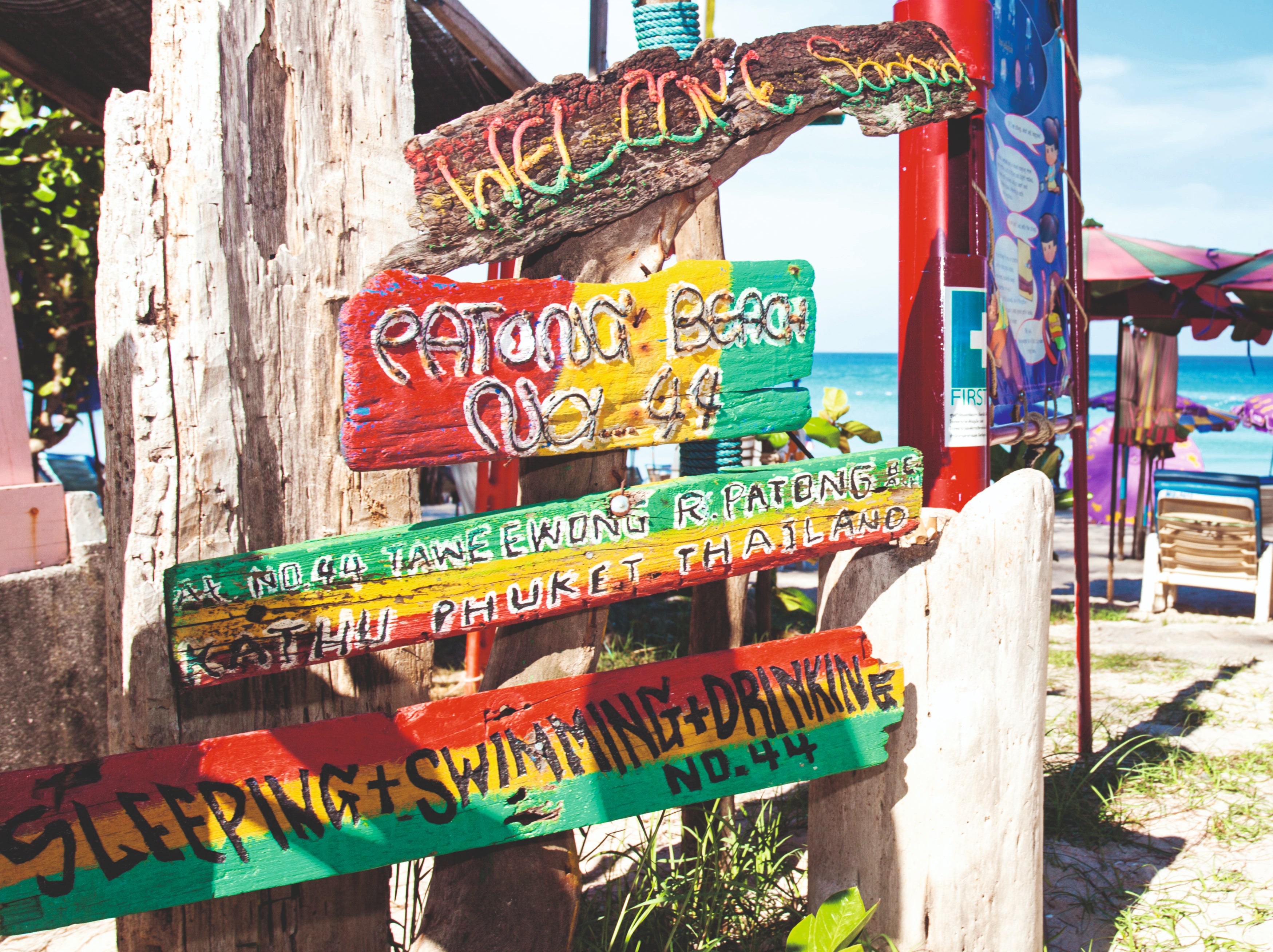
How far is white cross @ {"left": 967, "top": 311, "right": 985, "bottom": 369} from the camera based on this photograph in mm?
2322

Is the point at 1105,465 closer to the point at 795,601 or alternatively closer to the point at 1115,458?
the point at 1115,458

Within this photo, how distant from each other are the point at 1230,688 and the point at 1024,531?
3.46 meters

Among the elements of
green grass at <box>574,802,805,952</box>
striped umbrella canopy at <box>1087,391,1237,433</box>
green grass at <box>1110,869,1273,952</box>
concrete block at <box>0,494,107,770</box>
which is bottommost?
green grass at <box>1110,869,1273,952</box>

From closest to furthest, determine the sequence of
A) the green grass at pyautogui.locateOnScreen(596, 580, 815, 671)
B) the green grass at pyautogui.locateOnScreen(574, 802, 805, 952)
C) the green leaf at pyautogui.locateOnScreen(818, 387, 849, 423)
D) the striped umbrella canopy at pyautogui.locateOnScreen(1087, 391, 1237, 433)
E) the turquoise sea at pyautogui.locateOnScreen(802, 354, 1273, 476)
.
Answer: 1. the green grass at pyautogui.locateOnScreen(574, 802, 805, 952)
2. the green leaf at pyautogui.locateOnScreen(818, 387, 849, 423)
3. the green grass at pyautogui.locateOnScreen(596, 580, 815, 671)
4. the striped umbrella canopy at pyautogui.locateOnScreen(1087, 391, 1237, 433)
5. the turquoise sea at pyautogui.locateOnScreen(802, 354, 1273, 476)

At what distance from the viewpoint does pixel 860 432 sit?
456cm

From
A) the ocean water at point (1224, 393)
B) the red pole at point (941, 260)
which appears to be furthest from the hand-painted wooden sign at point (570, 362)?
the ocean water at point (1224, 393)

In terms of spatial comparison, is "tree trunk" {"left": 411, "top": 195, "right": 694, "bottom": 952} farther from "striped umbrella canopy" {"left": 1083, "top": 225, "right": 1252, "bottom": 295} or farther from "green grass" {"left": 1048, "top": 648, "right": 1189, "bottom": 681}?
"striped umbrella canopy" {"left": 1083, "top": 225, "right": 1252, "bottom": 295}

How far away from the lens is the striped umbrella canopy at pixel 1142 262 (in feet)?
19.2

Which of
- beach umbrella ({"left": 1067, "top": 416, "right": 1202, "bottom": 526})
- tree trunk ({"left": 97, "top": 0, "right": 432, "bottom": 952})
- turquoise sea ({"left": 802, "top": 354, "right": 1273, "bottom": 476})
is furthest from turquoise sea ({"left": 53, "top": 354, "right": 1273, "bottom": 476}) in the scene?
tree trunk ({"left": 97, "top": 0, "right": 432, "bottom": 952})

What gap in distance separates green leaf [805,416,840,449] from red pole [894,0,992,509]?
189 cm

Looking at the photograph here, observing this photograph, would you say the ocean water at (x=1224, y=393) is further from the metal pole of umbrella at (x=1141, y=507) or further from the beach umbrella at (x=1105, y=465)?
the beach umbrella at (x=1105, y=465)

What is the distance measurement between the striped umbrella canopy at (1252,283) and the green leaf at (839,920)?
582 cm

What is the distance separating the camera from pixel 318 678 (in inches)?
71.2

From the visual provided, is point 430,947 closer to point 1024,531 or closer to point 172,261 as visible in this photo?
point 172,261
